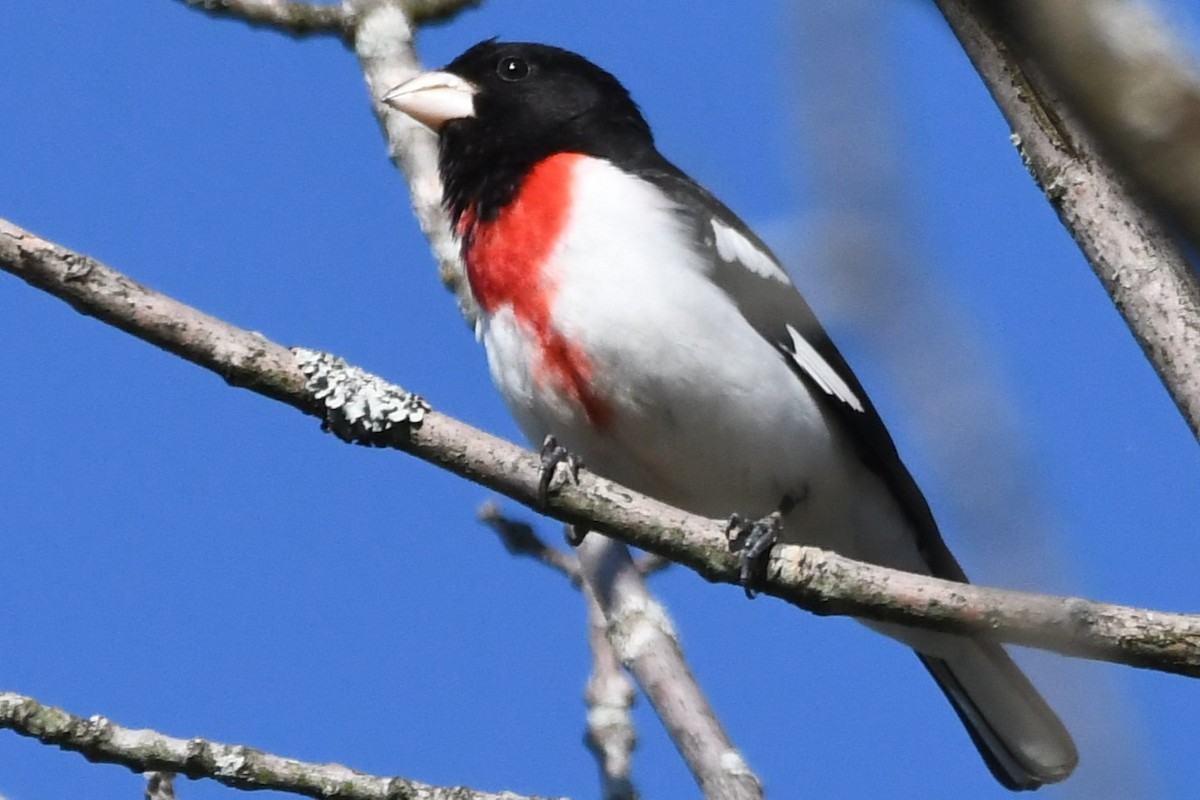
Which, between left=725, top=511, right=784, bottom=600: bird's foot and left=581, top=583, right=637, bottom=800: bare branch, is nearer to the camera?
left=725, top=511, right=784, bottom=600: bird's foot

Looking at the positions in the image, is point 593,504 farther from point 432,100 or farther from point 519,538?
point 432,100

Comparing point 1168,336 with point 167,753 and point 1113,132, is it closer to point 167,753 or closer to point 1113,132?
point 167,753

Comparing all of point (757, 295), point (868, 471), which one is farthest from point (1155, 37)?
point (868, 471)

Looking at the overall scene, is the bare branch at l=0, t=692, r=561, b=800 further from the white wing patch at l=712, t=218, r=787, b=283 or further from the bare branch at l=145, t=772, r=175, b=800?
the white wing patch at l=712, t=218, r=787, b=283

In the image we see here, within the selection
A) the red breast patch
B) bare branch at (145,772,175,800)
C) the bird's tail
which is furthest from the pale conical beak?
bare branch at (145,772,175,800)

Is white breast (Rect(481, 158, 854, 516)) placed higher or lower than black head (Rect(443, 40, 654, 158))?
lower

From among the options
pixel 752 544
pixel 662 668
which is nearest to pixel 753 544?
pixel 752 544
